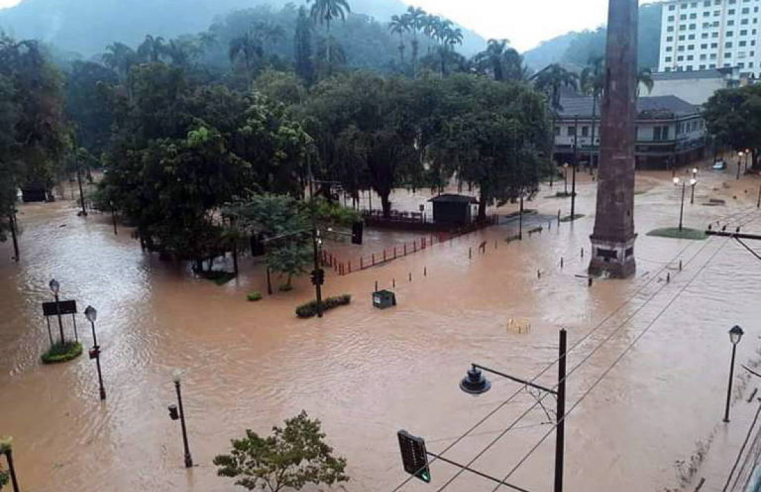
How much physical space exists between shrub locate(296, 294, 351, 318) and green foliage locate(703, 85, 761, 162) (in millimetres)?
52498

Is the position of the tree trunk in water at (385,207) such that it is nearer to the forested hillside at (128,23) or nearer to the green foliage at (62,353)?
the green foliage at (62,353)

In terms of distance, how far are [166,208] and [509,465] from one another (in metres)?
21.8

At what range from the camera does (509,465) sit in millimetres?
14453

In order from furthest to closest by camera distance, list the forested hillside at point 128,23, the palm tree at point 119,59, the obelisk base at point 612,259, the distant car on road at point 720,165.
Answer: the forested hillside at point 128,23 → the palm tree at point 119,59 → the distant car on road at point 720,165 → the obelisk base at point 612,259

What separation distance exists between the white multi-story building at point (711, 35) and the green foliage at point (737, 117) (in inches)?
2648

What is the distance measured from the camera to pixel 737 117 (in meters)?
60.8

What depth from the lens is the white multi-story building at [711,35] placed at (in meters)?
124

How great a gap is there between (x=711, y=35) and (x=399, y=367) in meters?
138

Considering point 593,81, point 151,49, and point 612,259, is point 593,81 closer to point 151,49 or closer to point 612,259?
point 612,259

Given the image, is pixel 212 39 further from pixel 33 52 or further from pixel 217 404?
pixel 217 404

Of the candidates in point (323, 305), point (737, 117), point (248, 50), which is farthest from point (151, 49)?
point (737, 117)

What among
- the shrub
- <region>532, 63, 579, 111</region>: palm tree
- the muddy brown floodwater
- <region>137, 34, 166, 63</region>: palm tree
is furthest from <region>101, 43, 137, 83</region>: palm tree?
the shrub

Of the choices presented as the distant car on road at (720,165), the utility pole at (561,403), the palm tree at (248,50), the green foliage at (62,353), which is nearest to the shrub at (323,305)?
the green foliage at (62,353)

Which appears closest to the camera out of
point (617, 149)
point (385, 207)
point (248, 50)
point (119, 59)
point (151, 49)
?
point (617, 149)
